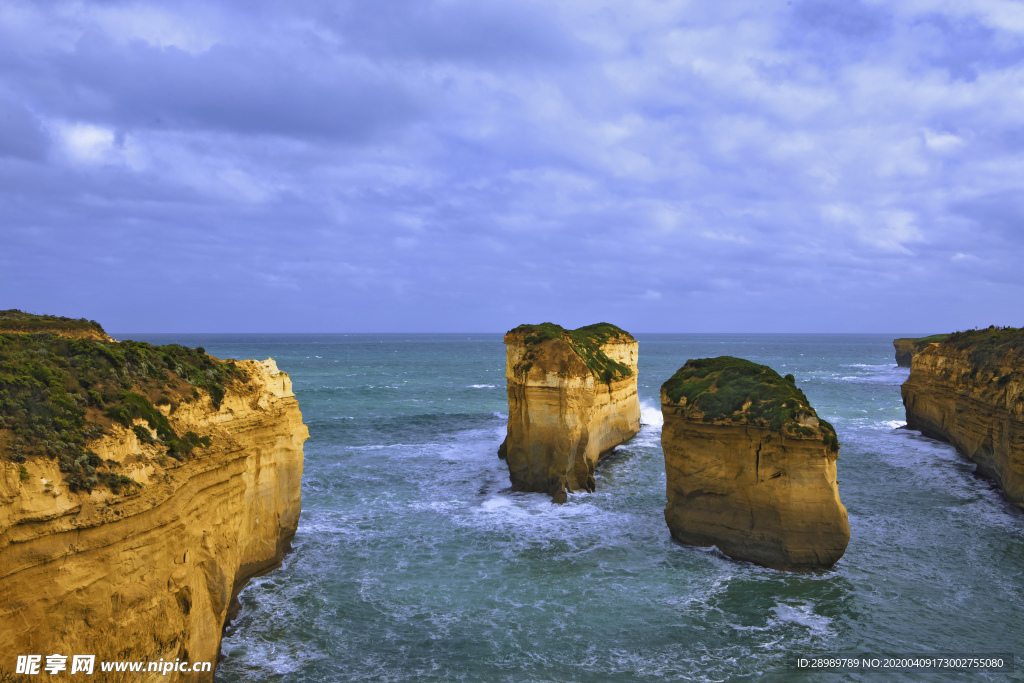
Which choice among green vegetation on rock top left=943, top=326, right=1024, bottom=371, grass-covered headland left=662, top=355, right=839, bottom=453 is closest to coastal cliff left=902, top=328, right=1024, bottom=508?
green vegetation on rock top left=943, top=326, right=1024, bottom=371

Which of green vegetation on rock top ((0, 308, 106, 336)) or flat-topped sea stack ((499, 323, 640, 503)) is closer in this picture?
green vegetation on rock top ((0, 308, 106, 336))

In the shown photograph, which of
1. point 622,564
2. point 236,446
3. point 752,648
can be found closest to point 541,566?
point 622,564

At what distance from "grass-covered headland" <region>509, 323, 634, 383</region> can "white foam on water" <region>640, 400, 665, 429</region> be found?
7.29 m

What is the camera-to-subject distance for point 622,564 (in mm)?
18438

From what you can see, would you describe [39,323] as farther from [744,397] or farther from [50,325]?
[744,397]

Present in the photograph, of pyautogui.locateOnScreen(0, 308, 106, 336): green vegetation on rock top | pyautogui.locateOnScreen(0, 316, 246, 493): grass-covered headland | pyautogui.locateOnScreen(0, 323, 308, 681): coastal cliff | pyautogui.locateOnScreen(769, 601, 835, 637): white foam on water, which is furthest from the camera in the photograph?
pyautogui.locateOnScreen(0, 308, 106, 336): green vegetation on rock top

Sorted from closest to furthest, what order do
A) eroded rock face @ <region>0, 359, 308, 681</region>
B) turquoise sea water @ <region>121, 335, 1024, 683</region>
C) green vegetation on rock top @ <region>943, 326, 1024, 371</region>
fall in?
eroded rock face @ <region>0, 359, 308, 681</region> → turquoise sea water @ <region>121, 335, 1024, 683</region> → green vegetation on rock top @ <region>943, 326, 1024, 371</region>

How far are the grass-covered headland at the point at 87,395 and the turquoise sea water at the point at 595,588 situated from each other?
5.72 meters

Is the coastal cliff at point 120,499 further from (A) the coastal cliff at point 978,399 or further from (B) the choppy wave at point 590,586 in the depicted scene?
(A) the coastal cliff at point 978,399

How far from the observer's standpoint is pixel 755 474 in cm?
1848

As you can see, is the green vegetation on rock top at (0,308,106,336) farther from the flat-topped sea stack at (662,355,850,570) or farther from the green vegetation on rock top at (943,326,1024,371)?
the green vegetation on rock top at (943,326,1024,371)

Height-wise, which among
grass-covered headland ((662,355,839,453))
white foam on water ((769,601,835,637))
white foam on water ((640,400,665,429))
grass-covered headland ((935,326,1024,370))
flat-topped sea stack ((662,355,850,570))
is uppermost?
grass-covered headland ((935,326,1024,370))

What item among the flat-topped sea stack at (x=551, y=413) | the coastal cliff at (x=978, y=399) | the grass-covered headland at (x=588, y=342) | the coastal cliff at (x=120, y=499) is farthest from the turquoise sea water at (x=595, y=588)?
the grass-covered headland at (x=588, y=342)

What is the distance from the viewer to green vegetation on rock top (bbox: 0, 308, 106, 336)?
55.9 ft
